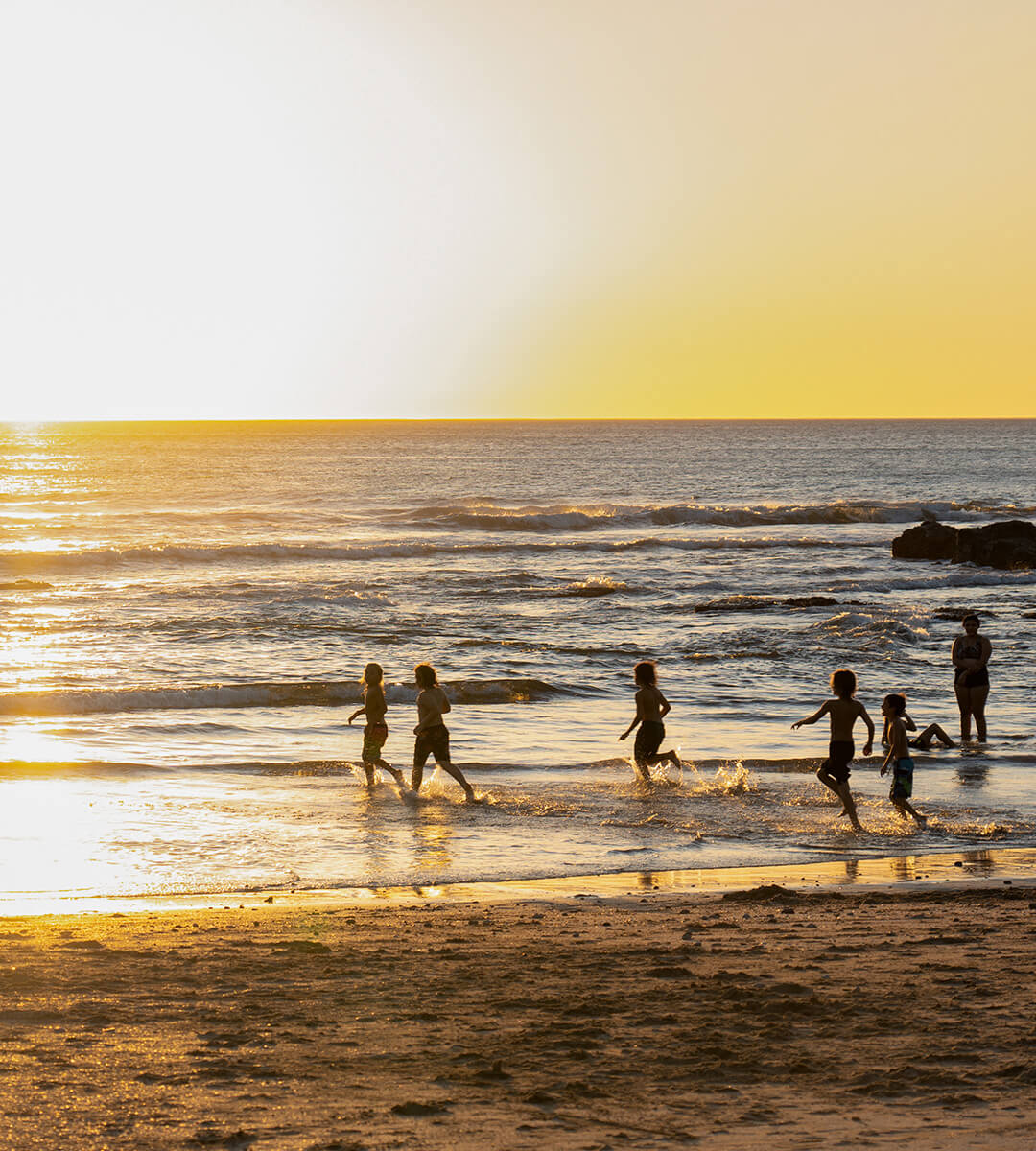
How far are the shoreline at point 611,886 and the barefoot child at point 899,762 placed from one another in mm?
1224

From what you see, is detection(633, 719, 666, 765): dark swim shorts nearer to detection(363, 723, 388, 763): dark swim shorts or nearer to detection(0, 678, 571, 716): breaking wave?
detection(363, 723, 388, 763): dark swim shorts

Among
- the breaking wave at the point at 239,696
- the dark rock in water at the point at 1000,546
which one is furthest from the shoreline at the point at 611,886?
the dark rock in water at the point at 1000,546

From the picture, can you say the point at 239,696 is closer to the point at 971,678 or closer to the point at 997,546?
the point at 971,678

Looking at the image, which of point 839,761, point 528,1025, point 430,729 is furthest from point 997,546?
point 528,1025

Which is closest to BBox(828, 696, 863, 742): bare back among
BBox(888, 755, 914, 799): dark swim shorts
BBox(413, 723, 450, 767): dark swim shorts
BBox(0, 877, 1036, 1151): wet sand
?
BBox(888, 755, 914, 799): dark swim shorts

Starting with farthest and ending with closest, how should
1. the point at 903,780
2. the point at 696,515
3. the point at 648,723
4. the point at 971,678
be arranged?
the point at 696,515
the point at 971,678
the point at 648,723
the point at 903,780

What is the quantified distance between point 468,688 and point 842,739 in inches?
340

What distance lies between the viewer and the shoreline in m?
8.41

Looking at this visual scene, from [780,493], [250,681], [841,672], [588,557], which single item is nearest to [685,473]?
[780,493]

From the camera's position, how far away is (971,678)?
1498 cm

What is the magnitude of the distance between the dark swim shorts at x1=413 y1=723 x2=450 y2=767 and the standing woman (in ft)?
20.9

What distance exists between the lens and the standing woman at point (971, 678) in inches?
584

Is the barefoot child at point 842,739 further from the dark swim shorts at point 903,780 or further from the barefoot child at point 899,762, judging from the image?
the dark swim shorts at point 903,780

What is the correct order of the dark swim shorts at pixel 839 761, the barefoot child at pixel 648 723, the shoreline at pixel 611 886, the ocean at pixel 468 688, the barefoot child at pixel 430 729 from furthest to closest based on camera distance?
the barefoot child at pixel 648 723, the barefoot child at pixel 430 729, the dark swim shorts at pixel 839 761, the ocean at pixel 468 688, the shoreline at pixel 611 886
